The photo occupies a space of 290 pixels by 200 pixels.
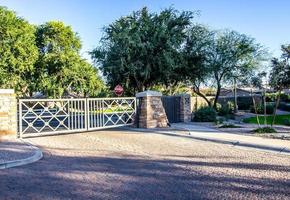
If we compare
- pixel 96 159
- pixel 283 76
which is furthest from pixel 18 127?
pixel 283 76

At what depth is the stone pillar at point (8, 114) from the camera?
13.5 meters

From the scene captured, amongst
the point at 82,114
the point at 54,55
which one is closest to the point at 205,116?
the point at 82,114

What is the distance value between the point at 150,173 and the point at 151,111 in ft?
32.7

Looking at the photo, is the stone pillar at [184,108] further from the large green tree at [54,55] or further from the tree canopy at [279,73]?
the large green tree at [54,55]

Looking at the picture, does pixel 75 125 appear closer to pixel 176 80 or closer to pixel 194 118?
pixel 194 118

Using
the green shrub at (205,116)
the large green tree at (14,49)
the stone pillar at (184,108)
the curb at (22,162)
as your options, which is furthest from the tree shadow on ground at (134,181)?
the large green tree at (14,49)

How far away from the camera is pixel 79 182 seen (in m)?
7.01

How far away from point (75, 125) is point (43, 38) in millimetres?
27434

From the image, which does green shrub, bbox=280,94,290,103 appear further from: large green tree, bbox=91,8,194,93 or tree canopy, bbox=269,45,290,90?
large green tree, bbox=91,8,194,93

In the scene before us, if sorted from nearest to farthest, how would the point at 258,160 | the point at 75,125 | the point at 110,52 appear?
1. the point at 258,160
2. the point at 75,125
3. the point at 110,52

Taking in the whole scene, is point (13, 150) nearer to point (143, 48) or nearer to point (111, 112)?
point (111, 112)

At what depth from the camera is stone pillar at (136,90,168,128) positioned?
57.3 ft

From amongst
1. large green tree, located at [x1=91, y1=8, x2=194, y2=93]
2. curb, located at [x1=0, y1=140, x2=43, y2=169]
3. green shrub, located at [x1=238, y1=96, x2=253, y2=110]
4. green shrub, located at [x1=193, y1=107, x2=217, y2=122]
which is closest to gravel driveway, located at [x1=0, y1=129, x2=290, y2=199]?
curb, located at [x1=0, y1=140, x2=43, y2=169]

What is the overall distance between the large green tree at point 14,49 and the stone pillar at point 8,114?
62.2 feet
